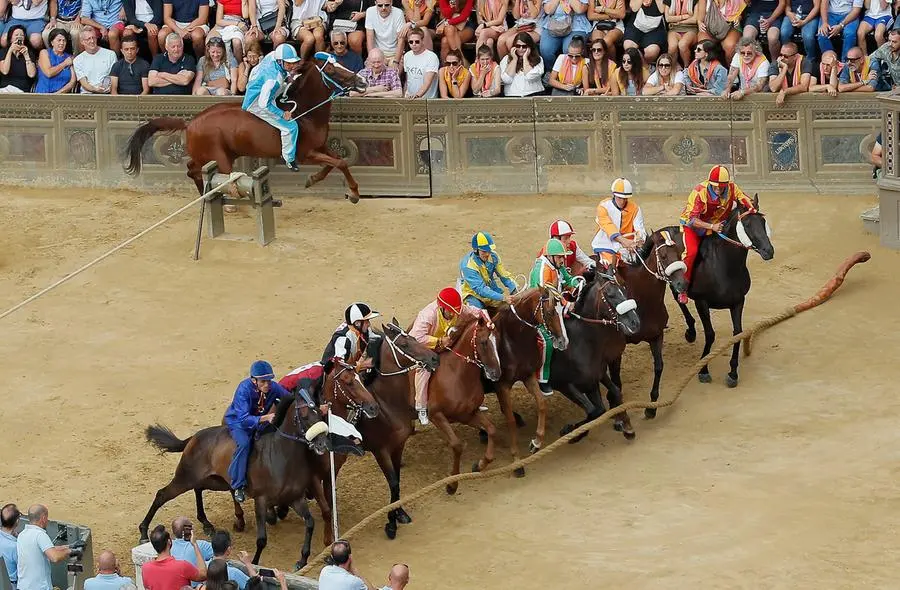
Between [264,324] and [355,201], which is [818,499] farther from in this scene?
[355,201]

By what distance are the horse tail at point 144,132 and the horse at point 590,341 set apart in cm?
896

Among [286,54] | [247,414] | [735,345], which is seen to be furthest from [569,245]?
[286,54]

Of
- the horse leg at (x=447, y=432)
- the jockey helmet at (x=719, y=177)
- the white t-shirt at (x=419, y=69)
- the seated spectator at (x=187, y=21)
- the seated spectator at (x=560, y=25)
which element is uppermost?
the seated spectator at (x=187, y=21)

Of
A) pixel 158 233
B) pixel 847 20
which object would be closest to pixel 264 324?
pixel 158 233

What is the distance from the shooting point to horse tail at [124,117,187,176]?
25.5 m

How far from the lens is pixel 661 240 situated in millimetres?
19281

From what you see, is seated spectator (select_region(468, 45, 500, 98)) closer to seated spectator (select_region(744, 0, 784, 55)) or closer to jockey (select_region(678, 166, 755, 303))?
seated spectator (select_region(744, 0, 784, 55))

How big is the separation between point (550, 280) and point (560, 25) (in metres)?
7.87

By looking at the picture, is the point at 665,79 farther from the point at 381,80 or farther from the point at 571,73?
the point at 381,80

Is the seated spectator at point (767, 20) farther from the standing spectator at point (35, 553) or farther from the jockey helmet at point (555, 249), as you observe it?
the standing spectator at point (35, 553)

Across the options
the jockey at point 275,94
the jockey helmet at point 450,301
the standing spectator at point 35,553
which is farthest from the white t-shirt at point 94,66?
the standing spectator at point 35,553

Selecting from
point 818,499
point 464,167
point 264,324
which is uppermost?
point 464,167

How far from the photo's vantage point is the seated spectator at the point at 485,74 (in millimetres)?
25453

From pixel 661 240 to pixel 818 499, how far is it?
12.0 ft
